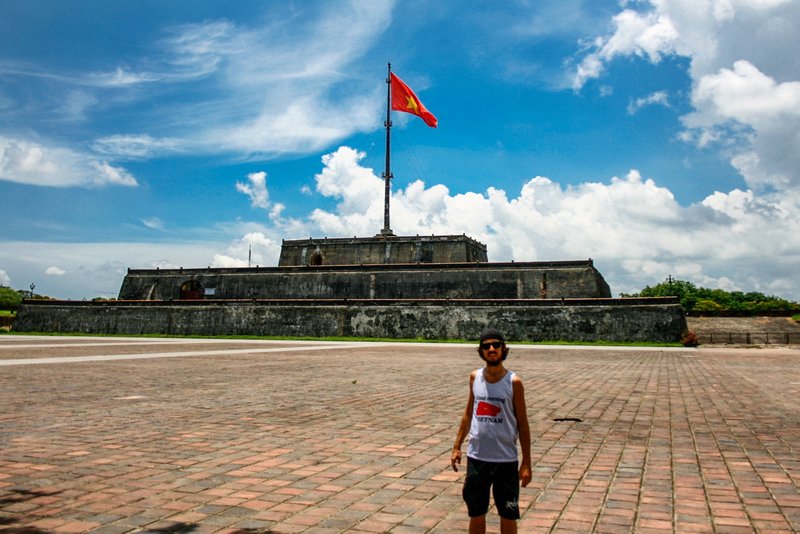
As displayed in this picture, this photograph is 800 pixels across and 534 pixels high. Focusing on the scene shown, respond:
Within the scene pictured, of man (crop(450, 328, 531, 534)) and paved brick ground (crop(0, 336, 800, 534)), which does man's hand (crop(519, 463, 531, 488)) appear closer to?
man (crop(450, 328, 531, 534))

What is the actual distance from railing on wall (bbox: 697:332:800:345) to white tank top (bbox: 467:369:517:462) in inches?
1183

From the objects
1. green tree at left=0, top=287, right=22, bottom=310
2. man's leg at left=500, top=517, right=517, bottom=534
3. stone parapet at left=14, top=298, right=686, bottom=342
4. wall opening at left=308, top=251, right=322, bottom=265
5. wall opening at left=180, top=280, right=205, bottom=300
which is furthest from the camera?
green tree at left=0, top=287, right=22, bottom=310

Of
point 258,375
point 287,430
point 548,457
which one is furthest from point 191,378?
point 548,457

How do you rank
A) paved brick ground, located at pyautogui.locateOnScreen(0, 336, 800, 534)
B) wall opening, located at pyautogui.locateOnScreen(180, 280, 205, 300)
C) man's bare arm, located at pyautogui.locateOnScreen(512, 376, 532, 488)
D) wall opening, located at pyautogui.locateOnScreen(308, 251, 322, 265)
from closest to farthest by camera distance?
man's bare arm, located at pyautogui.locateOnScreen(512, 376, 532, 488) → paved brick ground, located at pyautogui.locateOnScreen(0, 336, 800, 534) → wall opening, located at pyautogui.locateOnScreen(180, 280, 205, 300) → wall opening, located at pyautogui.locateOnScreen(308, 251, 322, 265)

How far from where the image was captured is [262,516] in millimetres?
3037

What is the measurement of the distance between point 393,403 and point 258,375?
13.3 ft

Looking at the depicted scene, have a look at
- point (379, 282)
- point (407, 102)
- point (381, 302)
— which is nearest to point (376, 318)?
point (381, 302)

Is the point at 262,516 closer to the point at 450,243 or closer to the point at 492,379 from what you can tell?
the point at 492,379

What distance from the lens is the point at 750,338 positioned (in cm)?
2989

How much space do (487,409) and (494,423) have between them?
0.08m

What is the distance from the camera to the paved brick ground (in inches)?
120

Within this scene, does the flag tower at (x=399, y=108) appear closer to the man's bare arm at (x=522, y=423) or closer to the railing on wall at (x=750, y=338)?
the railing on wall at (x=750, y=338)

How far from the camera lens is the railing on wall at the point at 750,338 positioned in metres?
28.8

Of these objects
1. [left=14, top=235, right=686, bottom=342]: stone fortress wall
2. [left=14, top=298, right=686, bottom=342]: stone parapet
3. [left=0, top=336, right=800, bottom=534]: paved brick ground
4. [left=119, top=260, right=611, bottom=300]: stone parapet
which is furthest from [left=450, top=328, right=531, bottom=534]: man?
[left=119, top=260, right=611, bottom=300]: stone parapet
